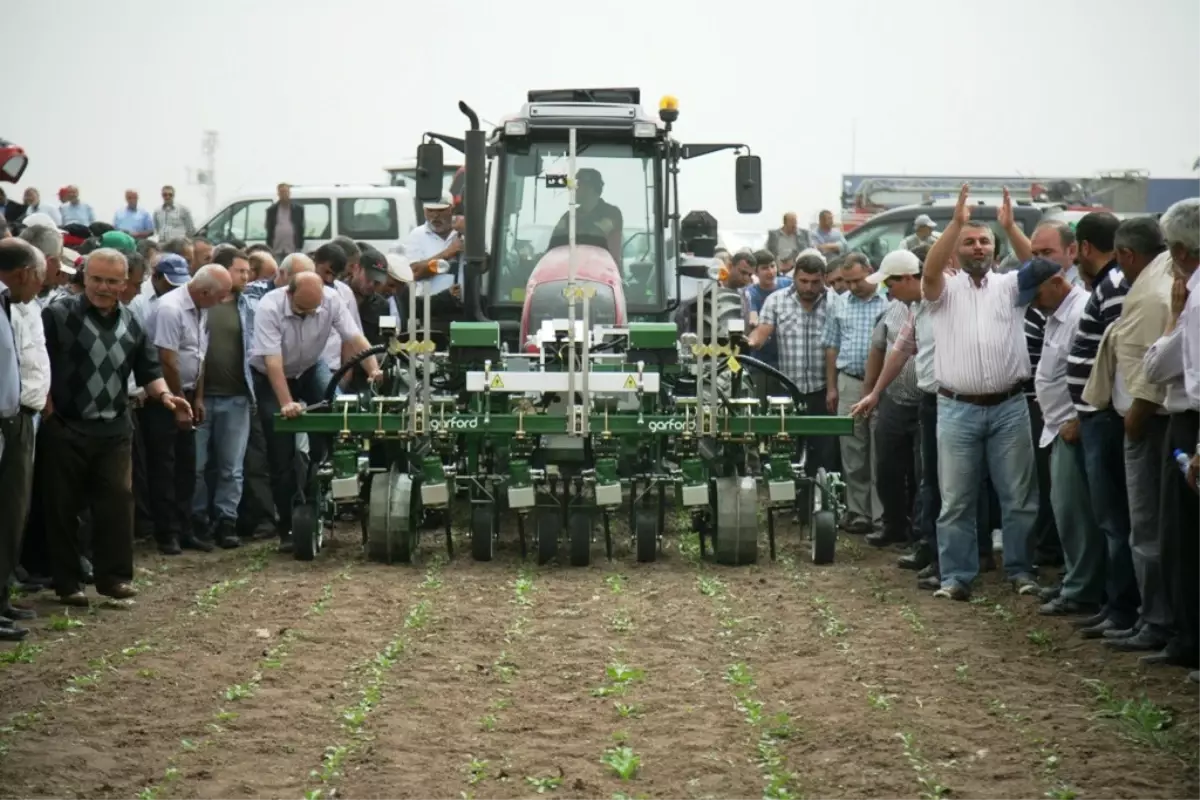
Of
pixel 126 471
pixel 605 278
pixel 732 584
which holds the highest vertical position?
pixel 605 278

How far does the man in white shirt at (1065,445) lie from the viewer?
10414mm

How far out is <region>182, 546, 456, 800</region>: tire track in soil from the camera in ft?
22.4

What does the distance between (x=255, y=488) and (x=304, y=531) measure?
6.24ft

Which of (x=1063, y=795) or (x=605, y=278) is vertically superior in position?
(x=605, y=278)

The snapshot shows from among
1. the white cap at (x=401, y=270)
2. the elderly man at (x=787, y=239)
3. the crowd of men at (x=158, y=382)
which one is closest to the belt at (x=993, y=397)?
the white cap at (x=401, y=270)

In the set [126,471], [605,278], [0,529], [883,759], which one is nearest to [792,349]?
[605,278]

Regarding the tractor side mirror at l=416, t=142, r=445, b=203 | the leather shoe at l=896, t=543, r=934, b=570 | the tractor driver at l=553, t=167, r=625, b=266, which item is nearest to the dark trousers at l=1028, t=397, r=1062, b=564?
the leather shoe at l=896, t=543, r=934, b=570

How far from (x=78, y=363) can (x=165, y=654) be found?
86.8 inches

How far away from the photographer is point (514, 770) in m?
6.99

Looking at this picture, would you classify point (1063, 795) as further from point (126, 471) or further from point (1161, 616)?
point (126, 471)

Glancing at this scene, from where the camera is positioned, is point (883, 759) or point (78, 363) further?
point (78, 363)

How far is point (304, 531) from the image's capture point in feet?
40.4

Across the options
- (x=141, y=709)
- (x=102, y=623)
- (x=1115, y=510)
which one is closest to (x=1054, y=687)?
(x=1115, y=510)

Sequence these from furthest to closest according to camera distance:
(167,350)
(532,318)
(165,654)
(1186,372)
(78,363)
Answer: (532,318) < (167,350) < (78,363) < (165,654) < (1186,372)
